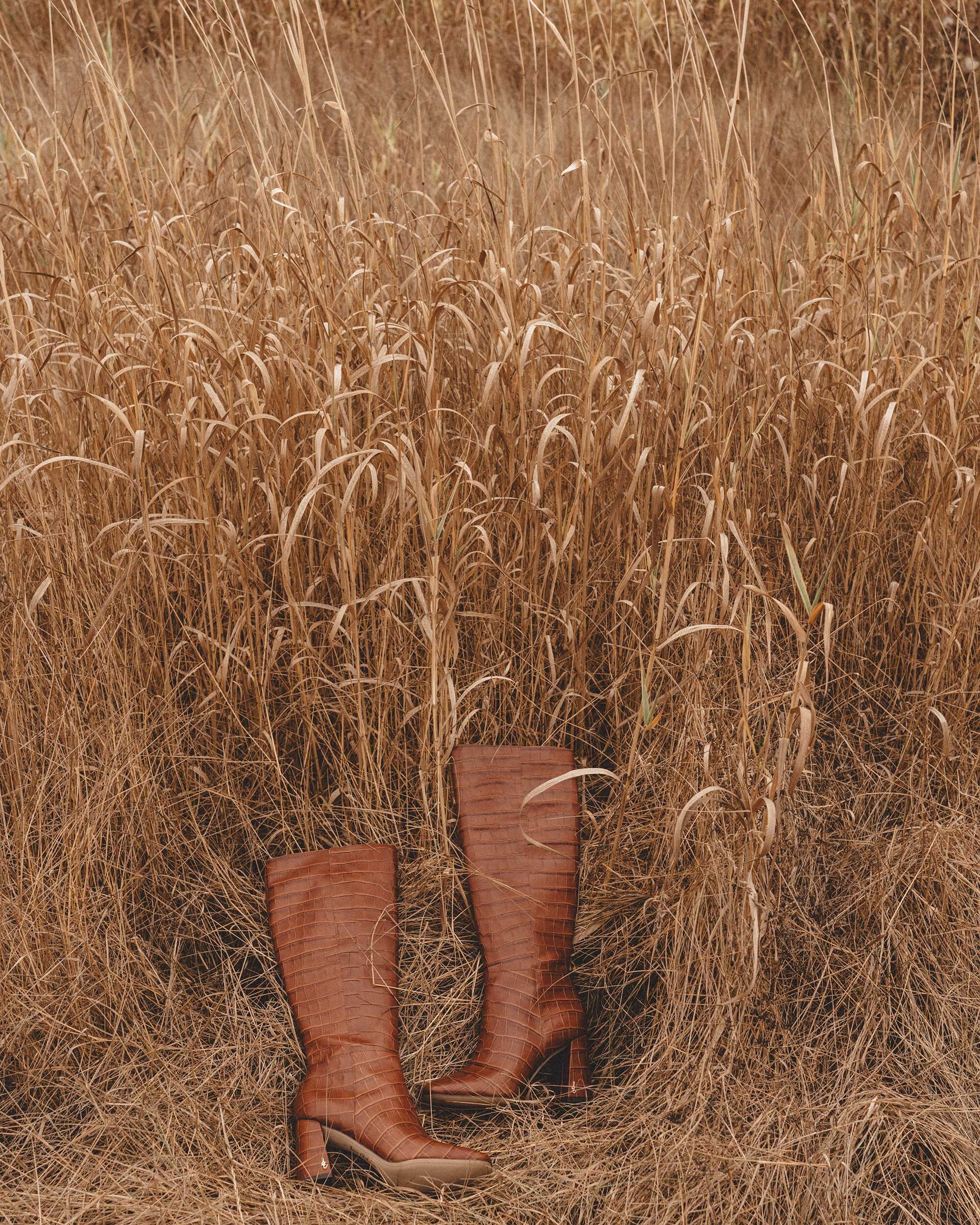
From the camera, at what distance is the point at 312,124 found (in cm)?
177

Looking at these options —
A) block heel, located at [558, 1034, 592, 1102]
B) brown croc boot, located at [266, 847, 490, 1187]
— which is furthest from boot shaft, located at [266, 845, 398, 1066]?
block heel, located at [558, 1034, 592, 1102]

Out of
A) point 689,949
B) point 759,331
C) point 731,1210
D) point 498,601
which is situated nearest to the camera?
point 731,1210

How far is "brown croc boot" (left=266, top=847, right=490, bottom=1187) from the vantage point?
1219 millimetres

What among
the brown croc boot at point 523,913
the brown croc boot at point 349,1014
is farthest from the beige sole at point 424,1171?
the brown croc boot at point 523,913

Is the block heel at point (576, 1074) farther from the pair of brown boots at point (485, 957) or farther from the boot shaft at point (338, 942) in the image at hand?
the boot shaft at point (338, 942)

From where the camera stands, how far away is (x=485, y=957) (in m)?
1.41

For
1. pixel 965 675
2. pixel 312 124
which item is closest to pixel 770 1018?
pixel 965 675

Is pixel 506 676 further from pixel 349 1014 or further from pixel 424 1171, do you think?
pixel 424 1171

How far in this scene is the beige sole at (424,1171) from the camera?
3.93ft

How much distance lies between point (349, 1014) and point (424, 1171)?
0.22 metres

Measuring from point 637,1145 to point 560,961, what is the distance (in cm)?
25

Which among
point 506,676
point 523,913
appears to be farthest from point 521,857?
point 506,676

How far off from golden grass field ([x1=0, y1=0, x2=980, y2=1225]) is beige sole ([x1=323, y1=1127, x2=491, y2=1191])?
0.02 m

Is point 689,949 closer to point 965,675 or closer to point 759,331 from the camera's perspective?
point 965,675
